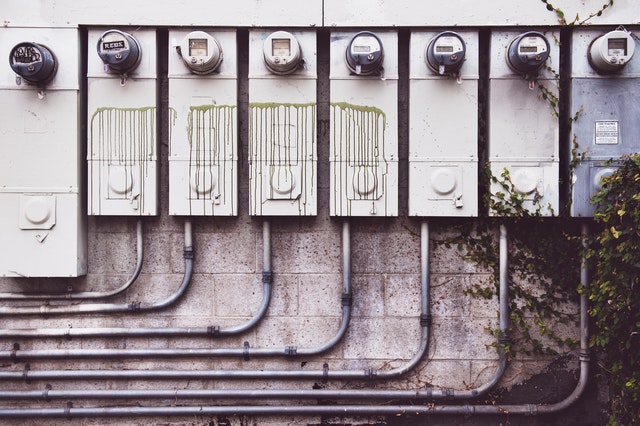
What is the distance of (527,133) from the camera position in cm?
285

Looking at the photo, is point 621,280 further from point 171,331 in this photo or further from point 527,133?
point 171,331

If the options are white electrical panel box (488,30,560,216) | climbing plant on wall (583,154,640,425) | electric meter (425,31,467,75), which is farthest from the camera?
white electrical panel box (488,30,560,216)

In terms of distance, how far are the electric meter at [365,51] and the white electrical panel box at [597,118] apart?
1.19m

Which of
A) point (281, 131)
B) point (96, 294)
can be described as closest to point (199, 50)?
point (281, 131)

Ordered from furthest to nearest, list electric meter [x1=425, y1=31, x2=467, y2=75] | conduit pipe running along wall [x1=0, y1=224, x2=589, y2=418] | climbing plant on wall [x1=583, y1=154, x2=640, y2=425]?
conduit pipe running along wall [x1=0, y1=224, x2=589, y2=418] < electric meter [x1=425, y1=31, x2=467, y2=75] < climbing plant on wall [x1=583, y1=154, x2=640, y2=425]

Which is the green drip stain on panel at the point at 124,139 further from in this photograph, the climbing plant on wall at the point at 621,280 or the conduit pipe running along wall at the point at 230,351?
the climbing plant on wall at the point at 621,280

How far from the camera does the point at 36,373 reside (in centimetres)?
299

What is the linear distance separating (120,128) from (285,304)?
149cm

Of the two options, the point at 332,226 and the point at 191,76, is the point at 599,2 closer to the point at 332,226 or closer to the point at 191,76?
the point at 332,226

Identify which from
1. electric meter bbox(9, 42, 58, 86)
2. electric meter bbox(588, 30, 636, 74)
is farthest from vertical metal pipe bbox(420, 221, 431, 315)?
electric meter bbox(9, 42, 58, 86)

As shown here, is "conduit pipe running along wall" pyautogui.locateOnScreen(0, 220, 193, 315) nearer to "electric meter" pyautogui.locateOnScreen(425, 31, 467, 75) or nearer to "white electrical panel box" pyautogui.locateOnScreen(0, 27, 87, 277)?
"white electrical panel box" pyautogui.locateOnScreen(0, 27, 87, 277)

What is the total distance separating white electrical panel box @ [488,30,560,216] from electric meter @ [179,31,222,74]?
5.56ft

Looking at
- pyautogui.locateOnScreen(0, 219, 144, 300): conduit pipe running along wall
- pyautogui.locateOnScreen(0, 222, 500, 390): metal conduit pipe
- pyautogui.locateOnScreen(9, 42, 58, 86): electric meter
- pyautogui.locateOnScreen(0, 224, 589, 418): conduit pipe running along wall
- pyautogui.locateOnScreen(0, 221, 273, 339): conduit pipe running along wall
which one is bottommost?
pyautogui.locateOnScreen(0, 224, 589, 418): conduit pipe running along wall

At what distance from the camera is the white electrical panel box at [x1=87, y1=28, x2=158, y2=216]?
2.87 metres
